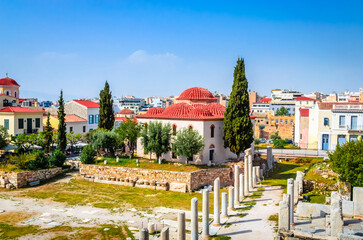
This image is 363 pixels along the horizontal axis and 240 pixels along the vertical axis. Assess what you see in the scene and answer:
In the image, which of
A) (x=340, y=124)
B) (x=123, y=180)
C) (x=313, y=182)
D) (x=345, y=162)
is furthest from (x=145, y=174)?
(x=340, y=124)

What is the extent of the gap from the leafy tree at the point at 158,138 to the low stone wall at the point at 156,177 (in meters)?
3.23

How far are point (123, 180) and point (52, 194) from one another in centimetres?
630

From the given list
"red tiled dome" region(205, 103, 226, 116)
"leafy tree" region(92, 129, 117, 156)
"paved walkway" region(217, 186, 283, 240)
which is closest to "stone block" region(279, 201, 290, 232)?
"paved walkway" region(217, 186, 283, 240)

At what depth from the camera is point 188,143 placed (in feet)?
102

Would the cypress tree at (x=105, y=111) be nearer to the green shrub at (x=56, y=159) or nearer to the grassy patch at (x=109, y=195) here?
the green shrub at (x=56, y=159)

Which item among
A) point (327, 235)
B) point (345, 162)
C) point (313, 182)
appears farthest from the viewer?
point (313, 182)

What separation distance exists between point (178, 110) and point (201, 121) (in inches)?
139

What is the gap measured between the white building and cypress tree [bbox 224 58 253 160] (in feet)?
91.8

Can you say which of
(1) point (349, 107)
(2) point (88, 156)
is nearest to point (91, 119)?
(2) point (88, 156)

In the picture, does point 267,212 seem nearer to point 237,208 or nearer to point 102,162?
point 237,208

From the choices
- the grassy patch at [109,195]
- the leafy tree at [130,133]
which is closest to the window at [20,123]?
the leafy tree at [130,133]

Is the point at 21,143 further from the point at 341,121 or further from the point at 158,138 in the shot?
the point at 341,121

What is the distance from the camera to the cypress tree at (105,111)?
42875mm

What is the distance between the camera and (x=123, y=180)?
99.7 feet
